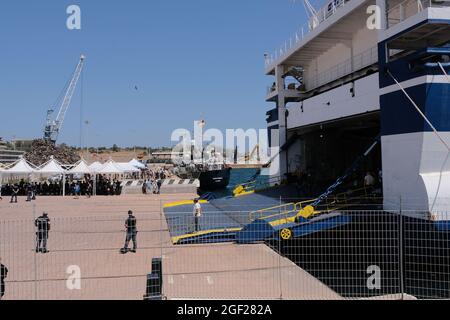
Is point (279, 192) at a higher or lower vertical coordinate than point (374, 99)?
lower

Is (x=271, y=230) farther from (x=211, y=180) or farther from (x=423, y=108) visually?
(x=211, y=180)

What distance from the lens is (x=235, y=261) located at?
989cm

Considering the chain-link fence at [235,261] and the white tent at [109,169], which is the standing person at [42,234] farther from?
the white tent at [109,169]

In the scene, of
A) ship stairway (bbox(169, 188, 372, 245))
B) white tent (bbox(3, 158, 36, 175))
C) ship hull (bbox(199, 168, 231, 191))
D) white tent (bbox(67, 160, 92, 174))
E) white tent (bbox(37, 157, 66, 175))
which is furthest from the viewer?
ship hull (bbox(199, 168, 231, 191))

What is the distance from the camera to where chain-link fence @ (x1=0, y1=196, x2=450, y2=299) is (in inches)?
300

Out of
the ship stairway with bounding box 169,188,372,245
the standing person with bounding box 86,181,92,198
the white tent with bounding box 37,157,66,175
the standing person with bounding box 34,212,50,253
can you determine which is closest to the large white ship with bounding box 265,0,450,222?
the ship stairway with bounding box 169,188,372,245

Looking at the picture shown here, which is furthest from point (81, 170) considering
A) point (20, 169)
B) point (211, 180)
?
point (211, 180)

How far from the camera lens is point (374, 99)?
44.7 ft

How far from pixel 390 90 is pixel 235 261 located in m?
7.02

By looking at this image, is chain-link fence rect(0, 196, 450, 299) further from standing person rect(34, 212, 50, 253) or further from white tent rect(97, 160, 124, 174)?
white tent rect(97, 160, 124, 174)

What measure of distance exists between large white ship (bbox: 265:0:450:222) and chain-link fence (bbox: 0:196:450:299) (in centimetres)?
122

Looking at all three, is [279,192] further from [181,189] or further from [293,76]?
[181,189]

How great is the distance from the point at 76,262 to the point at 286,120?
16577 mm
